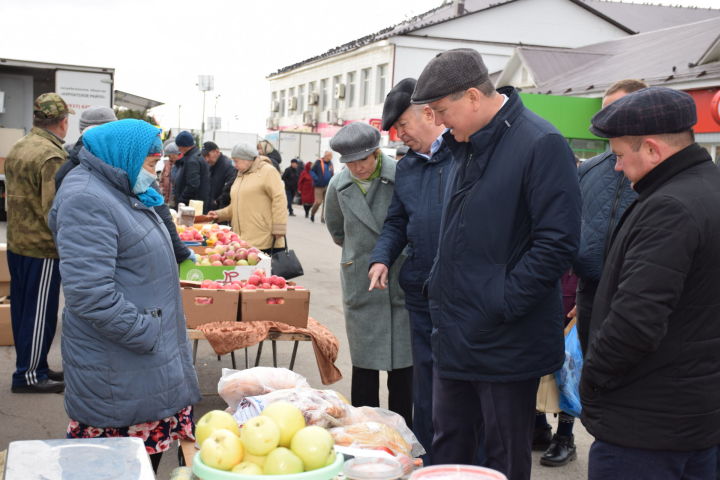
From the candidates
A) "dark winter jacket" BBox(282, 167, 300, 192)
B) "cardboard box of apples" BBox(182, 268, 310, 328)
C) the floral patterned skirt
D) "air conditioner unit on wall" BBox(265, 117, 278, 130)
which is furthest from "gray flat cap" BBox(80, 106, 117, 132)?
"air conditioner unit on wall" BBox(265, 117, 278, 130)

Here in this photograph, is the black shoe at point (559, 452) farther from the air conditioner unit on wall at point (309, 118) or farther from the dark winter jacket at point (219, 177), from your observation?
the air conditioner unit on wall at point (309, 118)

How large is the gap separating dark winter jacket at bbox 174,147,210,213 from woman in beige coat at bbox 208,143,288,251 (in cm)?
282

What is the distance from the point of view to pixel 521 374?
293cm

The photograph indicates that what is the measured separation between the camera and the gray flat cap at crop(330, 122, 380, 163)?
4.46 meters

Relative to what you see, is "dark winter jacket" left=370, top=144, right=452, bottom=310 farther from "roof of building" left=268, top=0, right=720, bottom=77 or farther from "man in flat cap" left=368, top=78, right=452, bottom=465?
"roof of building" left=268, top=0, right=720, bottom=77

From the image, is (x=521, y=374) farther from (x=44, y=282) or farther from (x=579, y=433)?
(x=44, y=282)

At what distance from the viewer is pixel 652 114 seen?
2.57m

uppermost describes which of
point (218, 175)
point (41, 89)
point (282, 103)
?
point (282, 103)

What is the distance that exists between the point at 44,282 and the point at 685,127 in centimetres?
496

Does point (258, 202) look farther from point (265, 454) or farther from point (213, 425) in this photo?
point (265, 454)

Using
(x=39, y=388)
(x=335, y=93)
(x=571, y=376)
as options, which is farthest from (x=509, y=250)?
(x=335, y=93)

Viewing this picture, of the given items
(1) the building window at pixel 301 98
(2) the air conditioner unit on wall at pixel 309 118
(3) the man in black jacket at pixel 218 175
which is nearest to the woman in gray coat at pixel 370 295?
(3) the man in black jacket at pixel 218 175

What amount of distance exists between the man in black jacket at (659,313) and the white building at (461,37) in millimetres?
33007

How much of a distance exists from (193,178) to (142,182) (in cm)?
791
